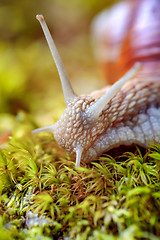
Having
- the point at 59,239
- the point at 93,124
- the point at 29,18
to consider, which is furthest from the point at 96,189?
the point at 29,18

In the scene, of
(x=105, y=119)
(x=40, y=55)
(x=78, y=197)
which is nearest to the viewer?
(x=78, y=197)

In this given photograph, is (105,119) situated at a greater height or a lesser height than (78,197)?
greater

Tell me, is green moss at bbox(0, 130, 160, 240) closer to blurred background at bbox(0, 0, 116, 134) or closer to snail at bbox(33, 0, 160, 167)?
snail at bbox(33, 0, 160, 167)

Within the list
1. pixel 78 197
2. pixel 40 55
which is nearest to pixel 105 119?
pixel 78 197

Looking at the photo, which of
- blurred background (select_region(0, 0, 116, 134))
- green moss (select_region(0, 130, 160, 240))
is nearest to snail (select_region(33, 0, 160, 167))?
green moss (select_region(0, 130, 160, 240))

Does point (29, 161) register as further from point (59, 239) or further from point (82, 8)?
point (82, 8)

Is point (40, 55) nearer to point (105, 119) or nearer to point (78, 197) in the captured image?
point (105, 119)
